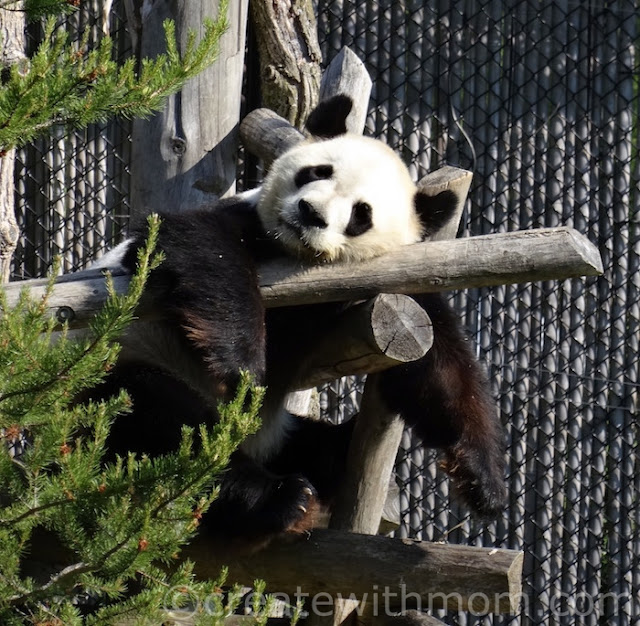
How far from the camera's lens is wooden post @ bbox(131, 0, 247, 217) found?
13.5 ft

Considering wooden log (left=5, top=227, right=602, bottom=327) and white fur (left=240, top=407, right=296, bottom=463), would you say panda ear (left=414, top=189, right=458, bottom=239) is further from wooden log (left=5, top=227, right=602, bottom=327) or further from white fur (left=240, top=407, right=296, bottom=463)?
white fur (left=240, top=407, right=296, bottom=463)

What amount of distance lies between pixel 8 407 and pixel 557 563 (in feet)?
14.8

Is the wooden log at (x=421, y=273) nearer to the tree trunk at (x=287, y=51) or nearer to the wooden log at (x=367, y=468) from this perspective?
the wooden log at (x=367, y=468)

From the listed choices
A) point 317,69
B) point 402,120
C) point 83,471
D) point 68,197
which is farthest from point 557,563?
point 83,471

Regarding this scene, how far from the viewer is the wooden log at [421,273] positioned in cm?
264

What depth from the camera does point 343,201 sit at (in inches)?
121

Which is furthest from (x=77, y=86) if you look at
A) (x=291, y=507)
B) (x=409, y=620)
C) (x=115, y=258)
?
(x=409, y=620)

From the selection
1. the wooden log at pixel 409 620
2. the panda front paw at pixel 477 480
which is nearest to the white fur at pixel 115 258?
the panda front paw at pixel 477 480

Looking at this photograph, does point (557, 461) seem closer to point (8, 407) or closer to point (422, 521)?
point (422, 521)

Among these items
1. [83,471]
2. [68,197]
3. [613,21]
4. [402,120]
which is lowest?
[83,471]

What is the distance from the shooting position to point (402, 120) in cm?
582

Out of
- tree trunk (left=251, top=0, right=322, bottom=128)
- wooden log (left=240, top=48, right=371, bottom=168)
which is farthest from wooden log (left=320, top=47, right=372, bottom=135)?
tree trunk (left=251, top=0, right=322, bottom=128)

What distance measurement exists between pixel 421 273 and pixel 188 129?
5.61ft

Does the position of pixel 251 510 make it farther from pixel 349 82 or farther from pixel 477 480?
pixel 349 82
